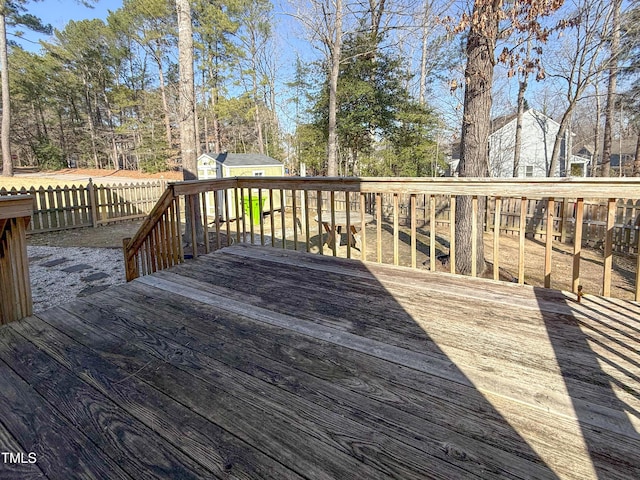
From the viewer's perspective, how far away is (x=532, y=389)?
1.39m

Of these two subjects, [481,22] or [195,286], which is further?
[481,22]

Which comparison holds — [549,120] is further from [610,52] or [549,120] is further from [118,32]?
[118,32]

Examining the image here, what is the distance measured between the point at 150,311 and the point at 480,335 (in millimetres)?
1924

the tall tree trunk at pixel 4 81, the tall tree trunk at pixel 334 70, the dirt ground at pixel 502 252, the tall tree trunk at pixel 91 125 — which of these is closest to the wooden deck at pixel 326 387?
the dirt ground at pixel 502 252

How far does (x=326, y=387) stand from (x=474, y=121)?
4374mm

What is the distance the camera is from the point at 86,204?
926 cm

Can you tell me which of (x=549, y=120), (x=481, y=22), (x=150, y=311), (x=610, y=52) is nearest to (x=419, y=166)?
(x=610, y=52)

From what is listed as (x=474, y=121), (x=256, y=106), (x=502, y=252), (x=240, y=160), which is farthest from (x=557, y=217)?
(x=256, y=106)

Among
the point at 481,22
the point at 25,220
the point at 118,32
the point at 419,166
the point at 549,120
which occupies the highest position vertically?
the point at 118,32

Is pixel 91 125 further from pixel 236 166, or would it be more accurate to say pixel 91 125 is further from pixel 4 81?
pixel 236 166

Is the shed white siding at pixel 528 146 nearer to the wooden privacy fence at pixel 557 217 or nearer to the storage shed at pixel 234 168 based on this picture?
the wooden privacy fence at pixel 557 217

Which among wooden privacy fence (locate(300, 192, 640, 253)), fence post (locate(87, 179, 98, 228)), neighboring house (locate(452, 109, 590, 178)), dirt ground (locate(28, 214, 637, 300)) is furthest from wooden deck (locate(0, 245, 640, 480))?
neighboring house (locate(452, 109, 590, 178))

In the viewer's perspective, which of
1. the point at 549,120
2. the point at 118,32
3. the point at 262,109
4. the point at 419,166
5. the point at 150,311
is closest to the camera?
the point at 150,311

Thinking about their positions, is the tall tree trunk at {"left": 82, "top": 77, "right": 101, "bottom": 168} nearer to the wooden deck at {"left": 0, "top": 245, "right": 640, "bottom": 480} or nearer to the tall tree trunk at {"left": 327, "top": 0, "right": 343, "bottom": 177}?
the tall tree trunk at {"left": 327, "top": 0, "right": 343, "bottom": 177}
